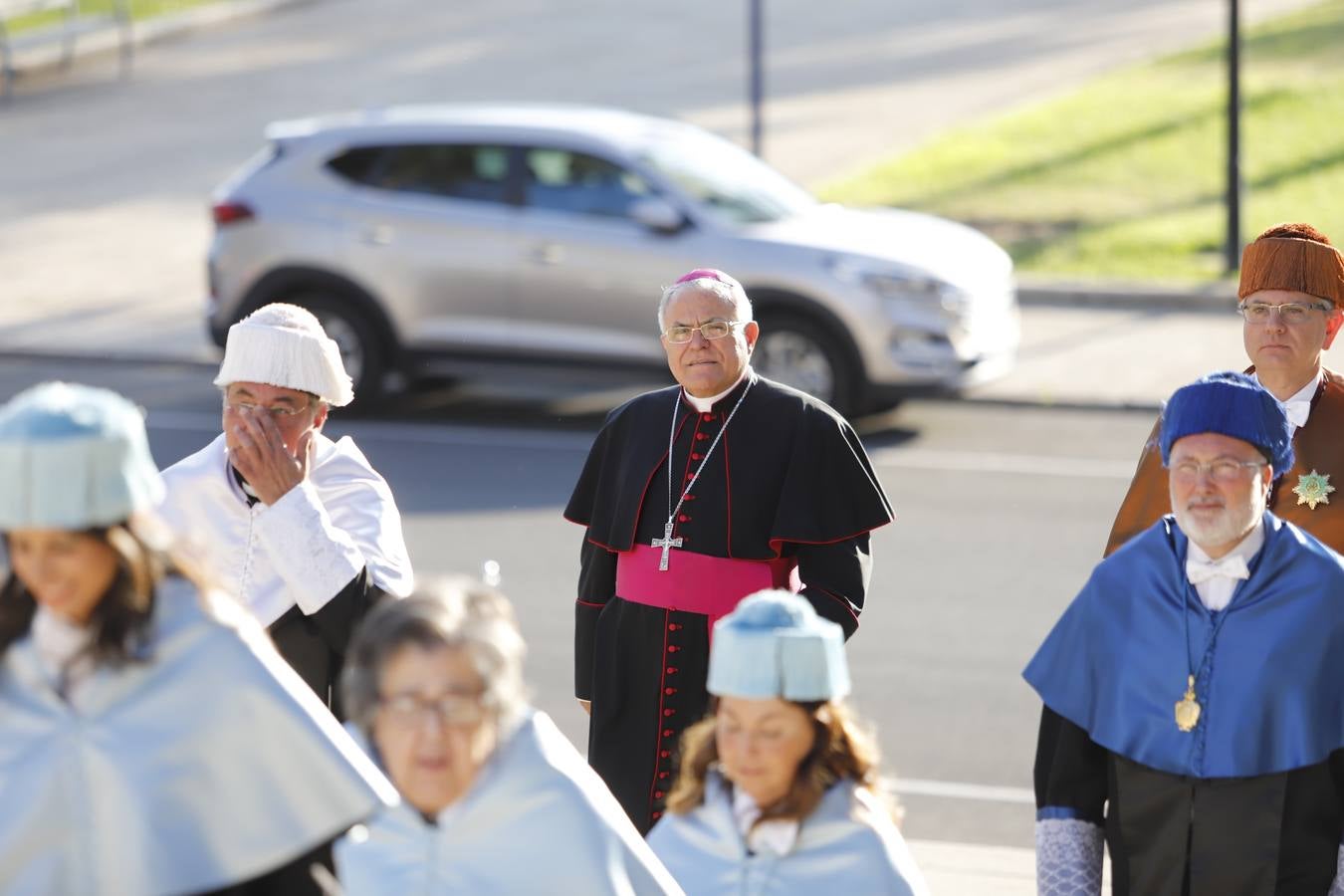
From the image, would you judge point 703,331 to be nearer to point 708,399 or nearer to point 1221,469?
point 708,399

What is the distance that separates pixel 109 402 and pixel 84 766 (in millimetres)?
569

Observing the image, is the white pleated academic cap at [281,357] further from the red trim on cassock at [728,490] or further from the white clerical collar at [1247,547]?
the white clerical collar at [1247,547]

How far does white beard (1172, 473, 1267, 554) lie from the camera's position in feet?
14.9

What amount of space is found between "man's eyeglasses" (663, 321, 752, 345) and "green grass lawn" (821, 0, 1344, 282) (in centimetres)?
1385

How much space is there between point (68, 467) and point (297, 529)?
1754mm

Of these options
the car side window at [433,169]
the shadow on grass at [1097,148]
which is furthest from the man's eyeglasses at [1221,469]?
the shadow on grass at [1097,148]

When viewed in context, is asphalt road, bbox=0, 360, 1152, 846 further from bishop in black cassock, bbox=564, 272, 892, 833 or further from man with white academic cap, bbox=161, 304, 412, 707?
man with white academic cap, bbox=161, 304, 412, 707

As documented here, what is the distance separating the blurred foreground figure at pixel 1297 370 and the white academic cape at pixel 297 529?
Answer: 175 cm

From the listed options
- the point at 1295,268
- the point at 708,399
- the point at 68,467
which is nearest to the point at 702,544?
the point at 708,399

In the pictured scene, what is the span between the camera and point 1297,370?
18.6 ft

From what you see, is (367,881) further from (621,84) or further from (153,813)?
(621,84)

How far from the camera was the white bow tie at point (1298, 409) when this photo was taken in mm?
5664

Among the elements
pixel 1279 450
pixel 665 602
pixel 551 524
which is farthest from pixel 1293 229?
pixel 551 524

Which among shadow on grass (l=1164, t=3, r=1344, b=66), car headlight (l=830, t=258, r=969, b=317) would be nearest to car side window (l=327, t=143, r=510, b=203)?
car headlight (l=830, t=258, r=969, b=317)
